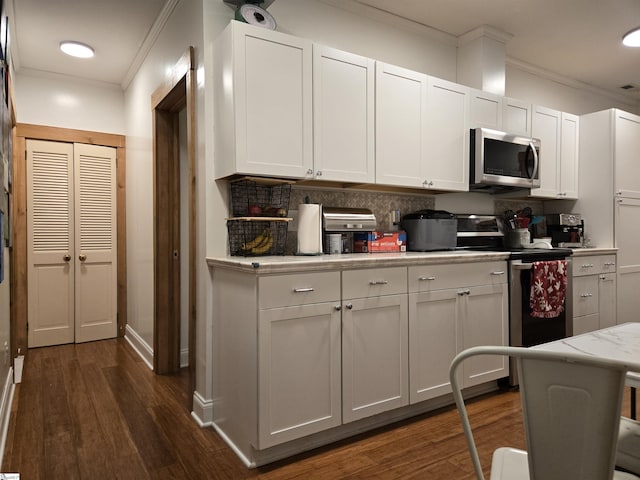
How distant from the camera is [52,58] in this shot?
12.5 ft

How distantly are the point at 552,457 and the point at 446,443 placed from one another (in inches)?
63.4

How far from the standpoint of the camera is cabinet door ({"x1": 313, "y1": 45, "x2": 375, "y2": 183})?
2512 mm

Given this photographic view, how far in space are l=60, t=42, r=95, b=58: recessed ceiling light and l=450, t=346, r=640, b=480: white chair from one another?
4.01 metres

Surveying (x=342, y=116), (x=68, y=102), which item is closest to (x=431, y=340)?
(x=342, y=116)

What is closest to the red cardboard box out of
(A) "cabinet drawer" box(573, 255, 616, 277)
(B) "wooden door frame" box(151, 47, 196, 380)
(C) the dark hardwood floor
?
(C) the dark hardwood floor

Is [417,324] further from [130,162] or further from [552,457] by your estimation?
[130,162]

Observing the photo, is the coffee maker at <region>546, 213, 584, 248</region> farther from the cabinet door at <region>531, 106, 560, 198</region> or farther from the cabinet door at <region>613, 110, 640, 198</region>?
the cabinet door at <region>613, 110, 640, 198</region>

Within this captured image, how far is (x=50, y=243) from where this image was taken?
4.15 m

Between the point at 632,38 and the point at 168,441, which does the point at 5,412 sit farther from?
the point at 632,38

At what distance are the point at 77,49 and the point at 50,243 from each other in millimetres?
1841

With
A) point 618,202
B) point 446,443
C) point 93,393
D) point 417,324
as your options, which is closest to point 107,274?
point 93,393

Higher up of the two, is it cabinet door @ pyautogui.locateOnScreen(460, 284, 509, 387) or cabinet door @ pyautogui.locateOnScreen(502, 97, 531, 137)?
cabinet door @ pyautogui.locateOnScreen(502, 97, 531, 137)

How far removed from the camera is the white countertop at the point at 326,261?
1958 millimetres

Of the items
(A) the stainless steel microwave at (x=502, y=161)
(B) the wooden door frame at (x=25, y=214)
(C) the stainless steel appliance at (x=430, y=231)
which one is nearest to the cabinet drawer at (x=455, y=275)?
(C) the stainless steel appliance at (x=430, y=231)
